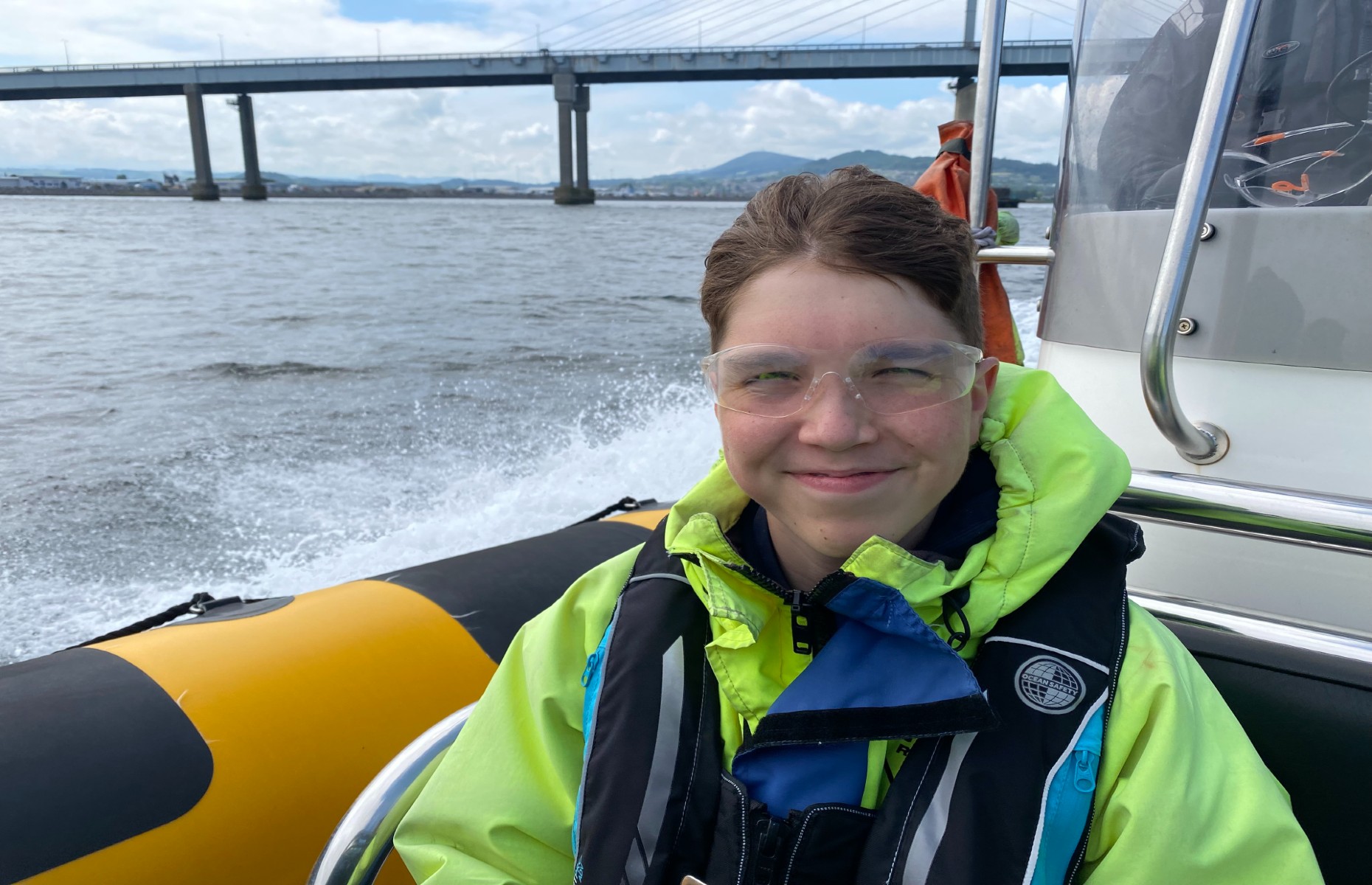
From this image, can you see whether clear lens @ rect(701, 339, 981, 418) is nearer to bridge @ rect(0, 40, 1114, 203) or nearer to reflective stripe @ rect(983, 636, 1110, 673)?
reflective stripe @ rect(983, 636, 1110, 673)

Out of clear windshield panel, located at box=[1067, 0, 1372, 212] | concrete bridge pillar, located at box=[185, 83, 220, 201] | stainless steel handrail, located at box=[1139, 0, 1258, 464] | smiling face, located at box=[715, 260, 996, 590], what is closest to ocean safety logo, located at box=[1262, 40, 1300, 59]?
clear windshield panel, located at box=[1067, 0, 1372, 212]

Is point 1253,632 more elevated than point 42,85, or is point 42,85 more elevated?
point 42,85

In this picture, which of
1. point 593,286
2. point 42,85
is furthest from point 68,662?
point 42,85

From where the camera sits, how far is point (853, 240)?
2.94ft

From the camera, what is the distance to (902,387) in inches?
35.1

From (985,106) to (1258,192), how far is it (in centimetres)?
64

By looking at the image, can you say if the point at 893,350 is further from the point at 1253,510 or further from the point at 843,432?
the point at 1253,510

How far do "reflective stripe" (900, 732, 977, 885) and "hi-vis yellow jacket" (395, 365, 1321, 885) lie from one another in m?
0.07

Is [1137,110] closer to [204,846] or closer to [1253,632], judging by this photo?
[1253,632]

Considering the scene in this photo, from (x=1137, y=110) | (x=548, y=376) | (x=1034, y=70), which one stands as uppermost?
(x=1034, y=70)

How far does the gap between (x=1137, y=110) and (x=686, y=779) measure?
4.38 ft

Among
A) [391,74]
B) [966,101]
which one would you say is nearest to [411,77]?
[391,74]

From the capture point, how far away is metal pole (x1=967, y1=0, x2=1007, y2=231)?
1708mm

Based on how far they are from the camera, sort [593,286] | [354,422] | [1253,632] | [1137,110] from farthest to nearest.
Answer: [593,286]
[354,422]
[1137,110]
[1253,632]
